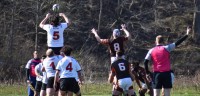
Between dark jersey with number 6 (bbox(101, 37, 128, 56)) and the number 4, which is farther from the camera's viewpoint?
dark jersey with number 6 (bbox(101, 37, 128, 56))

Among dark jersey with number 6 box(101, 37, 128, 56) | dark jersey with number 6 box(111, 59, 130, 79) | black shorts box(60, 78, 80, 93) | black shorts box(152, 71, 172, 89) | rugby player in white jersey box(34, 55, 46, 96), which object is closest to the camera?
black shorts box(60, 78, 80, 93)

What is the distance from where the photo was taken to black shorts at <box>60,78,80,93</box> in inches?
715

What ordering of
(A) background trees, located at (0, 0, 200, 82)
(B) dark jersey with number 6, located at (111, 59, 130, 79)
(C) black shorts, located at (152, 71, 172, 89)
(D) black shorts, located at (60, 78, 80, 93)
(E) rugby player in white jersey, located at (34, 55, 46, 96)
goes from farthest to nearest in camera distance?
1. (A) background trees, located at (0, 0, 200, 82)
2. (E) rugby player in white jersey, located at (34, 55, 46, 96)
3. (C) black shorts, located at (152, 71, 172, 89)
4. (B) dark jersey with number 6, located at (111, 59, 130, 79)
5. (D) black shorts, located at (60, 78, 80, 93)

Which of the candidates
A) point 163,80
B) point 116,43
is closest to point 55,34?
point 116,43

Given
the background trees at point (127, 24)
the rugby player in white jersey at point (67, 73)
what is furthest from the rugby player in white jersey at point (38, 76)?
the background trees at point (127, 24)

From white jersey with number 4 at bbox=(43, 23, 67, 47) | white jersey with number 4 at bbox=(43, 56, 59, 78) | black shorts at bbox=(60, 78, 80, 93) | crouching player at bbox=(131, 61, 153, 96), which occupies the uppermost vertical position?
white jersey with number 4 at bbox=(43, 23, 67, 47)

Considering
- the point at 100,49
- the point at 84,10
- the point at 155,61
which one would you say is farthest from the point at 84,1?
the point at 155,61

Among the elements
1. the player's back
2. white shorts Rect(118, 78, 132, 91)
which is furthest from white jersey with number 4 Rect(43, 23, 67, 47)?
white shorts Rect(118, 78, 132, 91)

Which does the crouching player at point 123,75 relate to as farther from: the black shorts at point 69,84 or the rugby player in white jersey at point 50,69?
the rugby player in white jersey at point 50,69

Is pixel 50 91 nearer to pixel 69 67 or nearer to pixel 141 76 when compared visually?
pixel 69 67

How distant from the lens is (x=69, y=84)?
59.6 feet

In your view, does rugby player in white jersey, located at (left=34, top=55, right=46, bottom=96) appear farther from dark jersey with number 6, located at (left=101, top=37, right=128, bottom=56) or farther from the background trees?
the background trees

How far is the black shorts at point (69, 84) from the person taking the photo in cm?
1815

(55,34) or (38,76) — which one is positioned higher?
(55,34)
